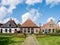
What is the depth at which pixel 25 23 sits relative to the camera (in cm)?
7600

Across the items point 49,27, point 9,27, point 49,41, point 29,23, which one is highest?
point 29,23

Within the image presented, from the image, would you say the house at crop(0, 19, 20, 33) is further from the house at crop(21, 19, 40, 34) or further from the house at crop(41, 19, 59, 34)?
the house at crop(41, 19, 59, 34)

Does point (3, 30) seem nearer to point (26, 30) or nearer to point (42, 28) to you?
point (26, 30)

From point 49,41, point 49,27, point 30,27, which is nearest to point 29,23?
point 30,27

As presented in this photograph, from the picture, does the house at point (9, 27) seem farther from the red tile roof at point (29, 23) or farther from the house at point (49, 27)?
the house at point (49, 27)

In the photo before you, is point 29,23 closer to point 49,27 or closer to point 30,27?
point 30,27

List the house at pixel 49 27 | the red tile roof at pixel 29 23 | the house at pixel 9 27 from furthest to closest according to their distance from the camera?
the house at pixel 9 27
the red tile roof at pixel 29 23
the house at pixel 49 27

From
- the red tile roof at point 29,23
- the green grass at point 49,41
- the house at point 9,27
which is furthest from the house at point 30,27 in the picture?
the green grass at point 49,41

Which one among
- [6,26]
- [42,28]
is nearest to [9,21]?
[6,26]

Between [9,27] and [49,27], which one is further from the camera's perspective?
[9,27]

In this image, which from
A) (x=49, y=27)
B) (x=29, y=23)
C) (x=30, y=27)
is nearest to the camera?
(x=49, y=27)

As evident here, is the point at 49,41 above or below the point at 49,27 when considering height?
below

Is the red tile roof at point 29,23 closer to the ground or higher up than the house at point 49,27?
higher up

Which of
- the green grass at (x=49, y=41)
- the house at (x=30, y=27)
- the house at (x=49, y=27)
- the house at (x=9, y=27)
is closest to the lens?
the green grass at (x=49, y=41)
